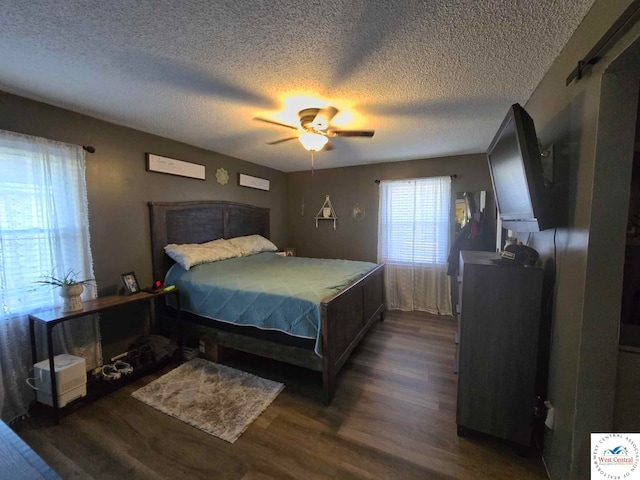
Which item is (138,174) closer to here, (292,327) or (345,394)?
(292,327)

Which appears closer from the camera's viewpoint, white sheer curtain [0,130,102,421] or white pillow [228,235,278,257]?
white sheer curtain [0,130,102,421]

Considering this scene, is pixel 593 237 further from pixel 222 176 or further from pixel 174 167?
pixel 222 176

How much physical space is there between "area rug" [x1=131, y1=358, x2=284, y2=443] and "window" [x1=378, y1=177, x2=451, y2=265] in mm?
2772

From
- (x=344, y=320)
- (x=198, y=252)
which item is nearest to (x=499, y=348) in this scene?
(x=344, y=320)

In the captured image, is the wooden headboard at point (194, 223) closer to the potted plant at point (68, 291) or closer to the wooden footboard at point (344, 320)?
the potted plant at point (68, 291)

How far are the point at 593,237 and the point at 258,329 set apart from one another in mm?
2243

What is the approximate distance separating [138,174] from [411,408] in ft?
11.3

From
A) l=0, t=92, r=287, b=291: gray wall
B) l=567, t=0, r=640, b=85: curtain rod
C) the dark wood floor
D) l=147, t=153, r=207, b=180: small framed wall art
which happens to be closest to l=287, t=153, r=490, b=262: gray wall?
l=147, t=153, r=207, b=180: small framed wall art

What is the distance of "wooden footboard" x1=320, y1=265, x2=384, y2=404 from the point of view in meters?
2.00

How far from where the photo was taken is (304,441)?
66.1 inches

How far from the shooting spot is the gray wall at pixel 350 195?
3.72 meters

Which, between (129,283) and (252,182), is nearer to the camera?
(129,283)

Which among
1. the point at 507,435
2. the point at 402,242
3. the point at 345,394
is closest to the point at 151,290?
the point at 345,394

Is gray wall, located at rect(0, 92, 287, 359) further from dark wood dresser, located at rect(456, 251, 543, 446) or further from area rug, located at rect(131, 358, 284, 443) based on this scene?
dark wood dresser, located at rect(456, 251, 543, 446)
